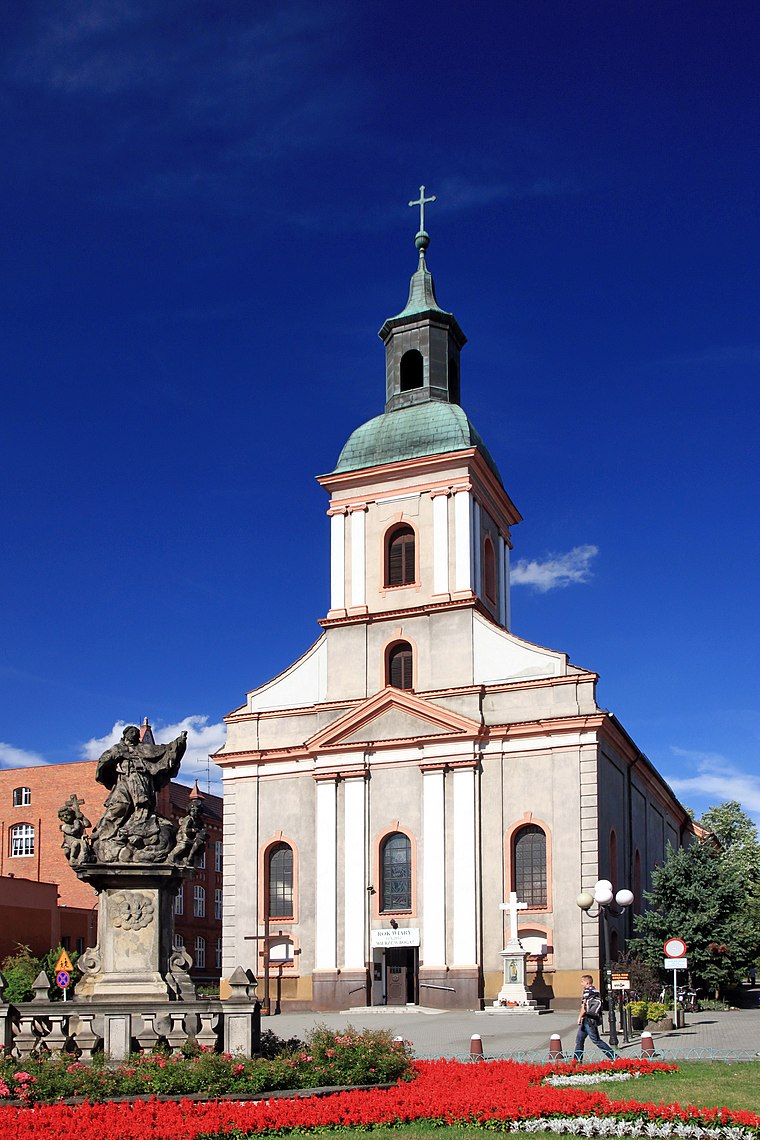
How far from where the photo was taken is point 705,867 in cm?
4128


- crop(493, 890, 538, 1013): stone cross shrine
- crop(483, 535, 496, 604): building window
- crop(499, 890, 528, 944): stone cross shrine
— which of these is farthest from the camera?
crop(483, 535, 496, 604): building window

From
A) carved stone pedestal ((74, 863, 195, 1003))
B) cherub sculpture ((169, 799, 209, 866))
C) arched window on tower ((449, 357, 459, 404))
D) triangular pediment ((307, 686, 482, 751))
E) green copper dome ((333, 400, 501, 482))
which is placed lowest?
carved stone pedestal ((74, 863, 195, 1003))

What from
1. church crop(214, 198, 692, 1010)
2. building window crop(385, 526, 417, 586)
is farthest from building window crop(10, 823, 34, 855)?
building window crop(385, 526, 417, 586)

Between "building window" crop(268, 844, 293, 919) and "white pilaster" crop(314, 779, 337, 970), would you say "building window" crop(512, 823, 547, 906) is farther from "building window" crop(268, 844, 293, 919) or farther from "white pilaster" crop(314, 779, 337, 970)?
"building window" crop(268, 844, 293, 919)

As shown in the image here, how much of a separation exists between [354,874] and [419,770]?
4.26 metres

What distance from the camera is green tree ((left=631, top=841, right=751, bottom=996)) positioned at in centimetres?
3953

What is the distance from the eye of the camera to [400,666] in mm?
45000

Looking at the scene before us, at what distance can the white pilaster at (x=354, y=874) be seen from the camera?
41688 mm

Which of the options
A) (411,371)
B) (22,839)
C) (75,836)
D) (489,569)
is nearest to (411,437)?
(411,371)

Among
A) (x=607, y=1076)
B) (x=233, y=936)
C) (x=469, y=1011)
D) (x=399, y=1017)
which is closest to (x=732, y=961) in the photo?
(x=469, y=1011)

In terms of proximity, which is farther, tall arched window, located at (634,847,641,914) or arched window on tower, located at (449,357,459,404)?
arched window on tower, located at (449,357,459,404)

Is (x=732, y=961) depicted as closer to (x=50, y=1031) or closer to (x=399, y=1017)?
(x=399, y=1017)

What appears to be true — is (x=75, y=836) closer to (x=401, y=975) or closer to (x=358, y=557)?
(x=401, y=975)

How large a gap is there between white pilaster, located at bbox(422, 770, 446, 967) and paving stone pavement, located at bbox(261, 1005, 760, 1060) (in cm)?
213
